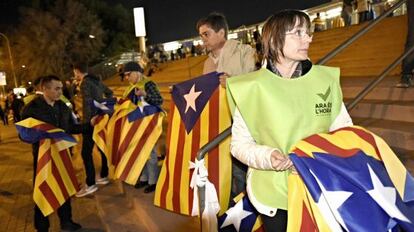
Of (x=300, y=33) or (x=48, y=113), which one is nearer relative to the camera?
(x=300, y=33)

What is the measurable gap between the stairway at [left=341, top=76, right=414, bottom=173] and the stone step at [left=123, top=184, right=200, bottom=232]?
1.86 m

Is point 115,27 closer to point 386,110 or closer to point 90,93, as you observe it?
point 90,93

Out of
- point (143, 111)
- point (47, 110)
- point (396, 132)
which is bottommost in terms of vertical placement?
point (396, 132)

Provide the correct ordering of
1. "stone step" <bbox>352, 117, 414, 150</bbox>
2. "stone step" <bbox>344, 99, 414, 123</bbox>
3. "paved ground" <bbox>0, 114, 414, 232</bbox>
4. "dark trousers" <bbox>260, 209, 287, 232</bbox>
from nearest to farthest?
"dark trousers" <bbox>260, 209, 287, 232</bbox> < "stone step" <bbox>352, 117, 414, 150</bbox> < "paved ground" <bbox>0, 114, 414, 232</bbox> < "stone step" <bbox>344, 99, 414, 123</bbox>

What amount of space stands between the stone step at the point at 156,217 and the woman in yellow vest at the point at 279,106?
1.84 meters

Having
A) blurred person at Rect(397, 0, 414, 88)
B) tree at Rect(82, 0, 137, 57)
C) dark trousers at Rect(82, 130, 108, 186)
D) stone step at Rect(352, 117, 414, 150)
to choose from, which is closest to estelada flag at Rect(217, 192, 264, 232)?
stone step at Rect(352, 117, 414, 150)

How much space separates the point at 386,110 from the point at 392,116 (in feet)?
0.35

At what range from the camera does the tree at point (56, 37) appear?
35.9 m

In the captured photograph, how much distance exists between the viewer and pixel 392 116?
416cm

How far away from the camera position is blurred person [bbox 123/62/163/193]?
14.8ft

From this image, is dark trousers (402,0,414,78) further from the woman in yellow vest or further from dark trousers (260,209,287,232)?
dark trousers (260,209,287,232)

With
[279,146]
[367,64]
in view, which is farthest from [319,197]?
[367,64]

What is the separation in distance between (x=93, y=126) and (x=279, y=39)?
156 inches

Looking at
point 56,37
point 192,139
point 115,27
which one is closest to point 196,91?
point 192,139
